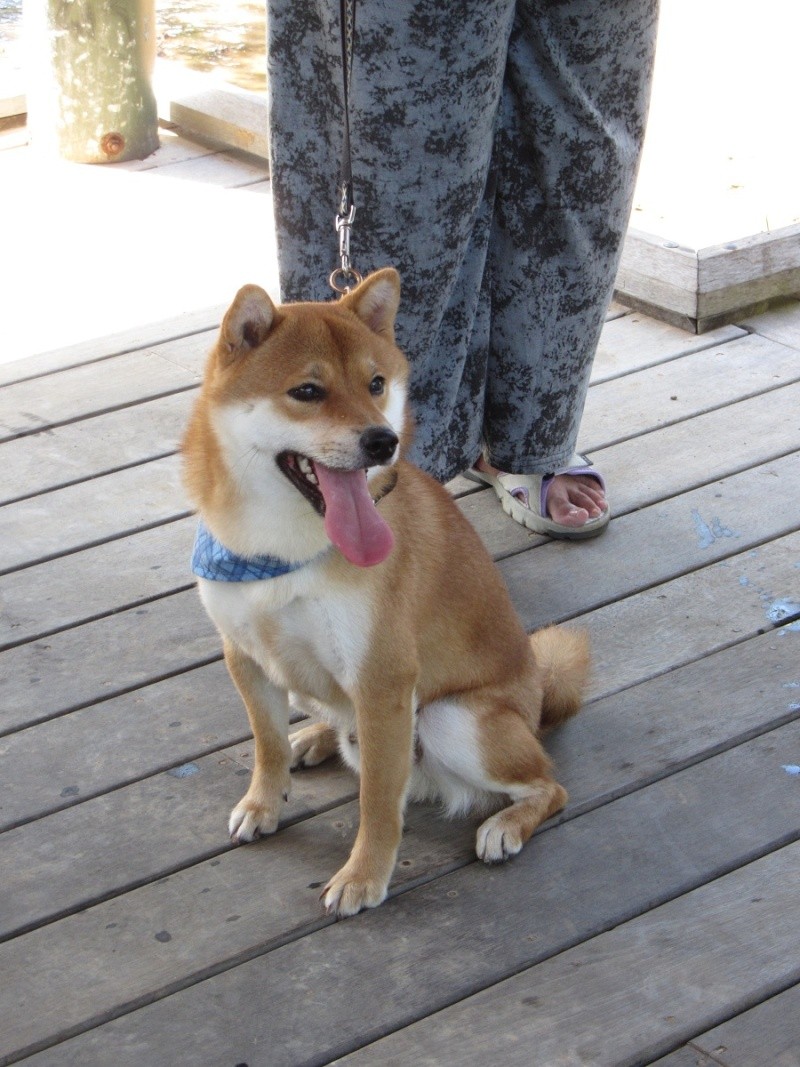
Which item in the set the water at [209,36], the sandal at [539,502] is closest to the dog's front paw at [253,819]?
the sandal at [539,502]

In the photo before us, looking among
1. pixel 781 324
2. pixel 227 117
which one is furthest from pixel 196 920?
pixel 227 117

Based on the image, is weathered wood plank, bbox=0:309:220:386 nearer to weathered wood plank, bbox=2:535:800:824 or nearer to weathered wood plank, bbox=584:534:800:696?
weathered wood plank, bbox=2:535:800:824

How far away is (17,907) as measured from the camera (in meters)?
1.88

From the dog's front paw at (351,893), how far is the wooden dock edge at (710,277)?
2.05 m

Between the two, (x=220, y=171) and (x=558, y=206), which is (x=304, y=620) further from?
(x=220, y=171)

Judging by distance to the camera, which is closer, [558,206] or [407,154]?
[407,154]

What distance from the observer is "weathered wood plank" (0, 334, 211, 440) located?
3.16 meters

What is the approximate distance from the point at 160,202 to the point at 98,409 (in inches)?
49.1

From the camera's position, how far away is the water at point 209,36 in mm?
5484

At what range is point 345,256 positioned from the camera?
221 centimetres

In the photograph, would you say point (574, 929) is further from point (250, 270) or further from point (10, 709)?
point (250, 270)

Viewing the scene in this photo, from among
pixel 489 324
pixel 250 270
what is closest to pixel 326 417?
pixel 489 324

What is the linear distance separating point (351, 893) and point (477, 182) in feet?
4.00

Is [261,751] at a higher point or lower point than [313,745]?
higher
